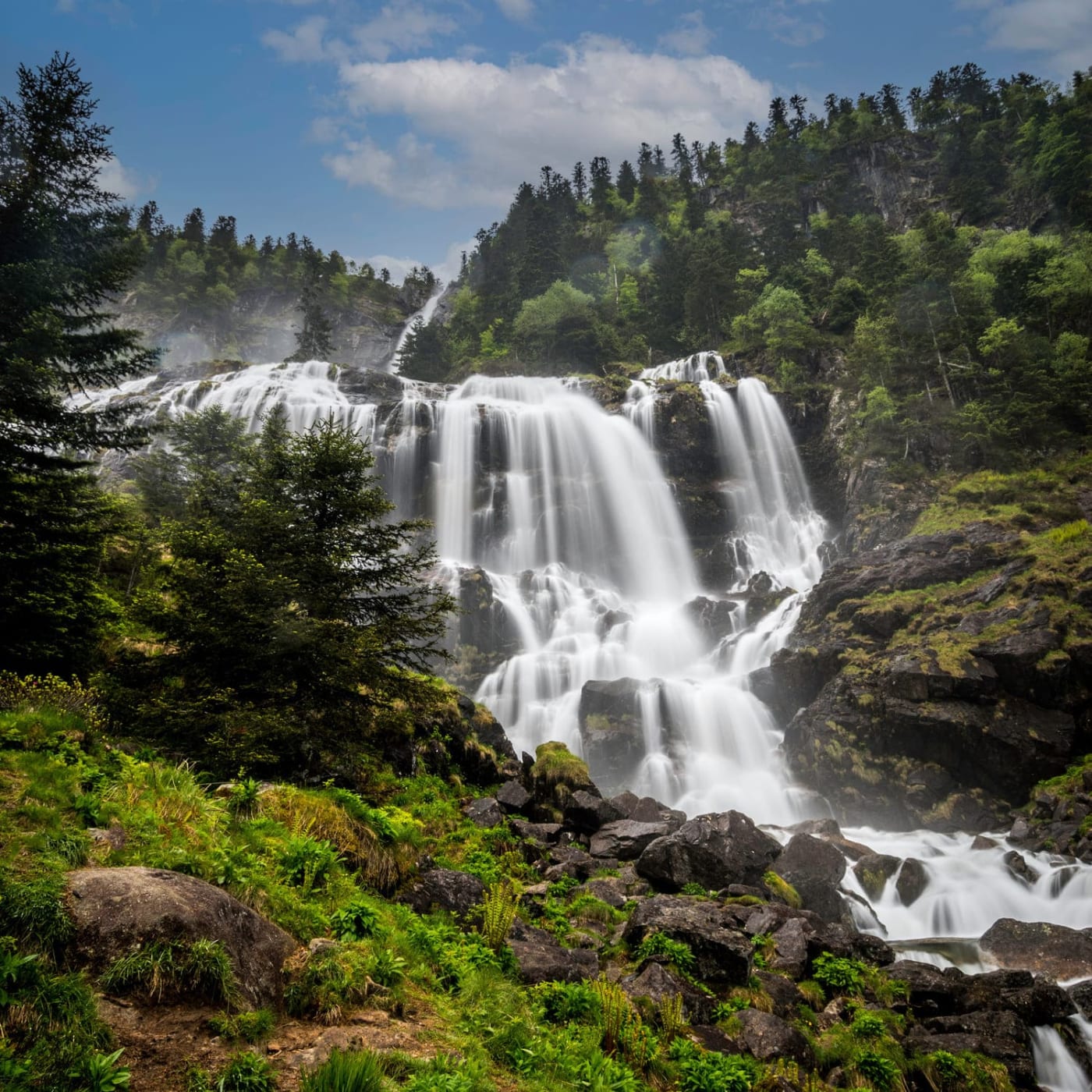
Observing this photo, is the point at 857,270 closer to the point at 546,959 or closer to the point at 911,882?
the point at 911,882

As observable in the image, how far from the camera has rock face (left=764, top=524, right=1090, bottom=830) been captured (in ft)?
61.3

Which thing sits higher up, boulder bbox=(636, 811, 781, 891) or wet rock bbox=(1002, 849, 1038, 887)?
boulder bbox=(636, 811, 781, 891)

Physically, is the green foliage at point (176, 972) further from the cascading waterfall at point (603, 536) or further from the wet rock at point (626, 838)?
the cascading waterfall at point (603, 536)

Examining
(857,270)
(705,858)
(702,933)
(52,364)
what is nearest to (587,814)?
(705,858)

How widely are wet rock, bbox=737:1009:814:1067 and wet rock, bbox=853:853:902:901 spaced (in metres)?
9.15

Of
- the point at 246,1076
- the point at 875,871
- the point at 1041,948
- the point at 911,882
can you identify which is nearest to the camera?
the point at 246,1076

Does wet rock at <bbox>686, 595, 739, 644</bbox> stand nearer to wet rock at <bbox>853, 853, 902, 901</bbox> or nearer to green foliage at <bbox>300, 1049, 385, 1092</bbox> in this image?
wet rock at <bbox>853, 853, 902, 901</bbox>

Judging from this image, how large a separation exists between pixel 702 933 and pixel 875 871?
30.3ft

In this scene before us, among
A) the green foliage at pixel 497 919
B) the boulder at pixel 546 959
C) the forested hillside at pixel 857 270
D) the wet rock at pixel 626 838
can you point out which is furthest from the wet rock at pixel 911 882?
the forested hillside at pixel 857 270

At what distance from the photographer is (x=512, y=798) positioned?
14742 millimetres

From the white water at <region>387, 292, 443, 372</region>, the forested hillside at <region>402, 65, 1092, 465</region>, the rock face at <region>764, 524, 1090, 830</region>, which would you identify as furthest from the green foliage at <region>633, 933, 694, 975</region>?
the white water at <region>387, 292, 443, 372</region>

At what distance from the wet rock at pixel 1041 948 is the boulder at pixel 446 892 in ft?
35.0

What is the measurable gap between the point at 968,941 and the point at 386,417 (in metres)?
44.6

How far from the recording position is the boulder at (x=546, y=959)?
7.13m
